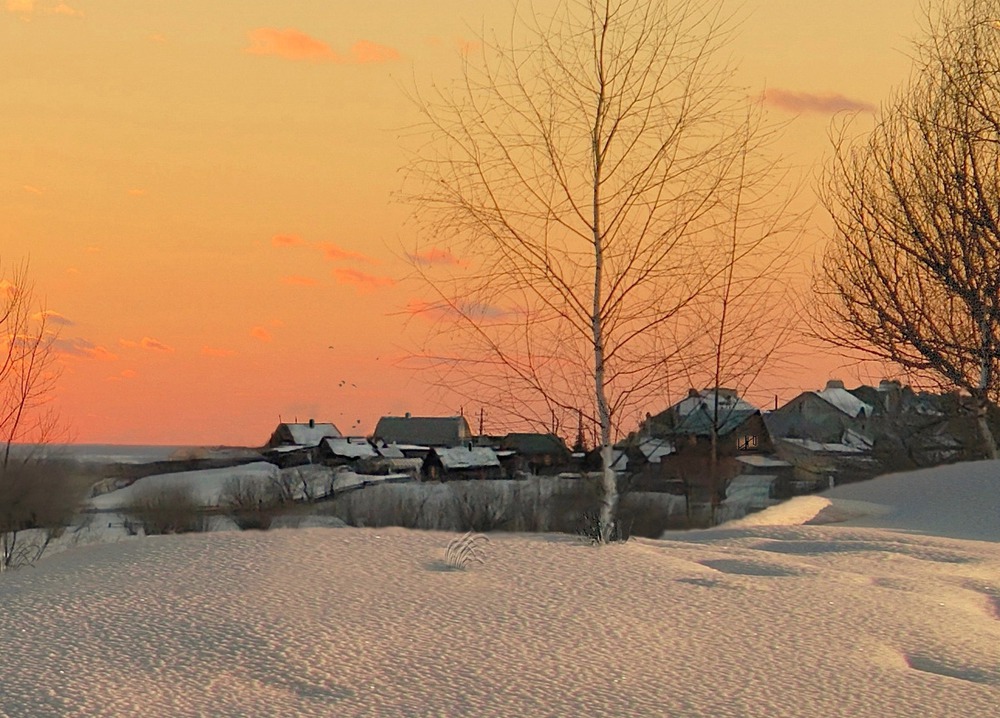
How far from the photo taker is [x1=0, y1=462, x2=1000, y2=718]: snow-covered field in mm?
4562

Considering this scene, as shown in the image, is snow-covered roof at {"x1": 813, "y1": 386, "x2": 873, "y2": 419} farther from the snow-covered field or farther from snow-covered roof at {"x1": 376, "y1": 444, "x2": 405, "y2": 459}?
the snow-covered field

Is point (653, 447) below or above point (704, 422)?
below

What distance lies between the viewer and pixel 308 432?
7500 centimetres

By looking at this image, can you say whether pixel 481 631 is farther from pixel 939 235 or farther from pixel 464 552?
pixel 939 235

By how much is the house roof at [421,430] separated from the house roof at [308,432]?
28.2 ft

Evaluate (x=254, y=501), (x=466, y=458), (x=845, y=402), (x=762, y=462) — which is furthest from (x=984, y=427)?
(x=845, y=402)

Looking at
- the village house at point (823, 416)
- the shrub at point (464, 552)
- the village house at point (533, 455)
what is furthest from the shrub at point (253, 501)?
the village house at point (823, 416)

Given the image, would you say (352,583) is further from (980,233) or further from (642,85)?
(980,233)

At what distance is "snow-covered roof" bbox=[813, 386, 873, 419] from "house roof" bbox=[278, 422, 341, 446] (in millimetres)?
32570

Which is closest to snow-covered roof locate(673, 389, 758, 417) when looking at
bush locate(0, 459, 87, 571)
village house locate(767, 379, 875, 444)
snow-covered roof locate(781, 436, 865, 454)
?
bush locate(0, 459, 87, 571)

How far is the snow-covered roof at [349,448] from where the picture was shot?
6562 centimetres

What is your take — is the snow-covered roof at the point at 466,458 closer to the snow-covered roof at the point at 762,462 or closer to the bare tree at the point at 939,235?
the snow-covered roof at the point at 762,462

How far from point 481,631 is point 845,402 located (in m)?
68.3

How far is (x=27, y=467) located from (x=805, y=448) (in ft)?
Result: 132
